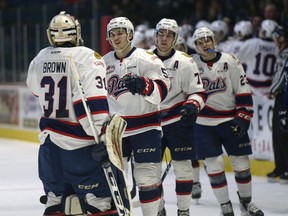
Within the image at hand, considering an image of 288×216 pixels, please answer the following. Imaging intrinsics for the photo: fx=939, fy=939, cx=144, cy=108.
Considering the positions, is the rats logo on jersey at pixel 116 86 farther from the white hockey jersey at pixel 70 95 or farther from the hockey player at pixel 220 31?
the hockey player at pixel 220 31

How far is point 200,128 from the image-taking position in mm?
6773

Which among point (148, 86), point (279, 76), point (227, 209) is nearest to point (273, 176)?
point (279, 76)

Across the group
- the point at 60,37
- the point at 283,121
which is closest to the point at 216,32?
the point at 283,121

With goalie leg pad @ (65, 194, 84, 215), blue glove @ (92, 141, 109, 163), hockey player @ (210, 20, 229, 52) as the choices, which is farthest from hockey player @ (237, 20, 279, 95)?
blue glove @ (92, 141, 109, 163)

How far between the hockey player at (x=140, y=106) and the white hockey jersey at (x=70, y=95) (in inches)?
30.7

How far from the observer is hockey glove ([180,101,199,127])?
5.97 metres

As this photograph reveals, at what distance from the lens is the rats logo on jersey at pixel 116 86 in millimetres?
5723

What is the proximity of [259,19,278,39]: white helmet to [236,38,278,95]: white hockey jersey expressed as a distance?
0.07m

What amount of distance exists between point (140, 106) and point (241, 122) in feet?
3.61

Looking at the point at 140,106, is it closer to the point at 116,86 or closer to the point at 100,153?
the point at 116,86

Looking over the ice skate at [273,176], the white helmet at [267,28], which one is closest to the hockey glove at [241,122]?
the ice skate at [273,176]

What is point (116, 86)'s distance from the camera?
18.9 feet

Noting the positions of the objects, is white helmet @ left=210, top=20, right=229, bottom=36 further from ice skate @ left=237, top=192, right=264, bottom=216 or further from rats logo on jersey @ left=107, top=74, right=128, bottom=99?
rats logo on jersey @ left=107, top=74, right=128, bottom=99

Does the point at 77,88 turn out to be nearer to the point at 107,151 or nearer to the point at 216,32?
the point at 107,151
